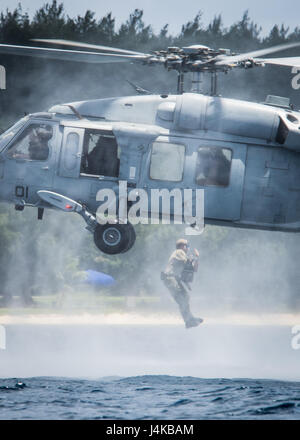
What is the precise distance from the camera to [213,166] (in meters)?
15.7

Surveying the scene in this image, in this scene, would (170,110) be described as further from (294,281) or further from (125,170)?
(294,281)

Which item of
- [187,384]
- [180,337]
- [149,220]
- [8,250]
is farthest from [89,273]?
[149,220]

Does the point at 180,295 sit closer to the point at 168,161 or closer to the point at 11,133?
the point at 168,161

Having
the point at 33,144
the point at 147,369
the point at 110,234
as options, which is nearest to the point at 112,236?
the point at 110,234

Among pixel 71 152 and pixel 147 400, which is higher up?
pixel 71 152

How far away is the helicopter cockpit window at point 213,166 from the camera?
1562 centimetres

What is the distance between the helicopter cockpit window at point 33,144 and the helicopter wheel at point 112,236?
1.67 m

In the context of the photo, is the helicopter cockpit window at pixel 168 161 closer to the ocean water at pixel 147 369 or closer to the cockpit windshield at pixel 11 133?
the cockpit windshield at pixel 11 133

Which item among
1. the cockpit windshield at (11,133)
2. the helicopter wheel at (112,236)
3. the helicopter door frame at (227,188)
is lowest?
the helicopter wheel at (112,236)

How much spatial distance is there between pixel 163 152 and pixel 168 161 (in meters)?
0.19

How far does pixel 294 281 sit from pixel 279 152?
28816 mm

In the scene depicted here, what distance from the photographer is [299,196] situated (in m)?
16.1

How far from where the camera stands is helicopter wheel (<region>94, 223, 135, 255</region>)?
1596cm

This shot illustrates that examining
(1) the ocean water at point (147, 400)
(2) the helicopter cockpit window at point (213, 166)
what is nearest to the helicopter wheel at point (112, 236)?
(2) the helicopter cockpit window at point (213, 166)
